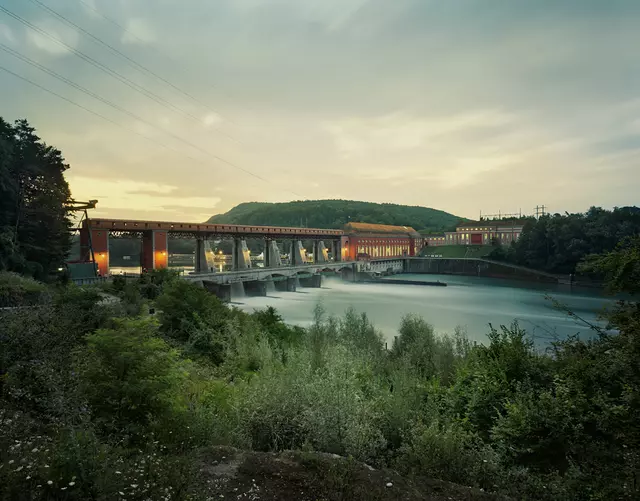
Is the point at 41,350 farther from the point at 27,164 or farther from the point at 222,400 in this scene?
the point at 27,164

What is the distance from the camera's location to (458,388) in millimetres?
9547

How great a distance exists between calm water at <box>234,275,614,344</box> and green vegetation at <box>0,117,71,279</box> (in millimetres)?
21106

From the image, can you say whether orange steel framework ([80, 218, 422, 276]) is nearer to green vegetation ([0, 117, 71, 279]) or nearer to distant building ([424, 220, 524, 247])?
green vegetation ([0, 117, 71, 279])

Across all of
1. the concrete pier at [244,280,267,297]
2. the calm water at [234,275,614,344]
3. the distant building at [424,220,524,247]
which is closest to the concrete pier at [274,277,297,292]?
the calm water at [234,275,614,344]

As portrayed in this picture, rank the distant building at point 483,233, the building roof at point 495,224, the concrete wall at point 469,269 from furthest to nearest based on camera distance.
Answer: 1. the building roof at point 495,224
2. the distant building at point 483,233
3. the concrete wall at point 469,269

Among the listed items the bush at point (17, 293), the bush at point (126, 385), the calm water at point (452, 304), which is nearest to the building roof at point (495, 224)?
the calm water at point (452, 304)

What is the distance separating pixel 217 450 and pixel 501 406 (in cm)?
629

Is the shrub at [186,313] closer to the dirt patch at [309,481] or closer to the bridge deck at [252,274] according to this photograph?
the dirt patch at [309,481]

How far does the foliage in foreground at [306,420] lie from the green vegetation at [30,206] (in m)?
25.0

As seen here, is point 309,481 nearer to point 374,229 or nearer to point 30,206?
point 30,206

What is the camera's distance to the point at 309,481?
5074 mm

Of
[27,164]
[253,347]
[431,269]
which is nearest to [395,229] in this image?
[431,269]

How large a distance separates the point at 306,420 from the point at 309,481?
205cm

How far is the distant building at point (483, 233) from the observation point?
116 meters
